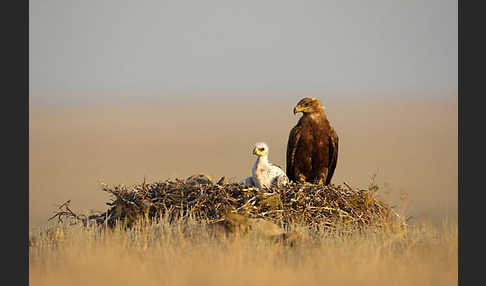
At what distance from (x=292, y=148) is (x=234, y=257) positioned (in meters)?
4.72

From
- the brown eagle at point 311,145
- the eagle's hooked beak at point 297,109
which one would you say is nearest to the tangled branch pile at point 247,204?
the brown eagle at point 311,145

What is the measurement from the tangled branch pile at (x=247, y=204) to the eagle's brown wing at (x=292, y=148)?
1274mm

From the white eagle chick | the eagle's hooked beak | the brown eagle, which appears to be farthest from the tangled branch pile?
the eagle's hooked beak

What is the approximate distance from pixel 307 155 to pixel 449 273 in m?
4.38

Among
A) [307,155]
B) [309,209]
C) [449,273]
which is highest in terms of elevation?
[307,155]

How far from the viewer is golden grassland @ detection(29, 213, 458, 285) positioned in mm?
9719

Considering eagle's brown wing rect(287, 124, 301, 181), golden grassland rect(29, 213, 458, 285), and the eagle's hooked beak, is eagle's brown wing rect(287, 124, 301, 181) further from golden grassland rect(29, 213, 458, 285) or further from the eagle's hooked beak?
golden grassland rect(29, 213, 458, 285)

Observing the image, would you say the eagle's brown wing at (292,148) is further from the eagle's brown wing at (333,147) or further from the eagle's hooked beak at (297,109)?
the eagle's brown wing at (333,147)

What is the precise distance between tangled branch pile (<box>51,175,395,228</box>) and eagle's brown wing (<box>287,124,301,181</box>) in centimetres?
127

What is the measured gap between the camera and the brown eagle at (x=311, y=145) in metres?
14.1

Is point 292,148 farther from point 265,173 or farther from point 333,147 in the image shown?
point 265,173

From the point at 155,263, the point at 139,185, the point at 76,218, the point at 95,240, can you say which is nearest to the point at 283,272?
the point at 155,263

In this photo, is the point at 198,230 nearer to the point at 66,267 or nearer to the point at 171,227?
the point at 171,227

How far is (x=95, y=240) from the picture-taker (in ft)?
37.2
